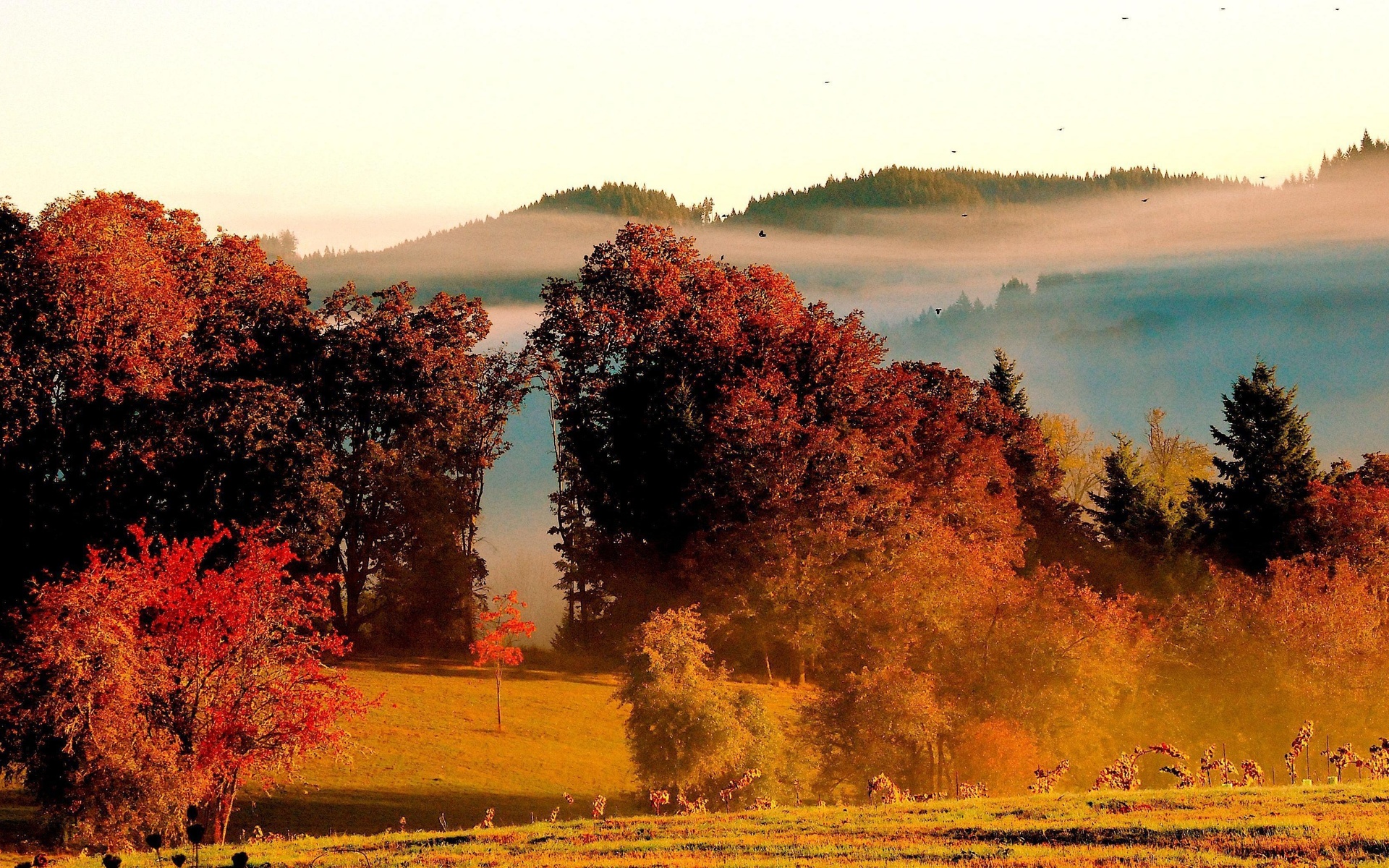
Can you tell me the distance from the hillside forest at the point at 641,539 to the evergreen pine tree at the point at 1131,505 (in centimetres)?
24

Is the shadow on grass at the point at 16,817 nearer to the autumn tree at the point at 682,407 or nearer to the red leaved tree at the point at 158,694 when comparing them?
the red leaved tree at the point at 158,694

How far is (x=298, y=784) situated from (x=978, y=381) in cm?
5974

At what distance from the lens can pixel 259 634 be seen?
38156 mm

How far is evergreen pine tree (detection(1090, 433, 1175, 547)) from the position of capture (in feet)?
283

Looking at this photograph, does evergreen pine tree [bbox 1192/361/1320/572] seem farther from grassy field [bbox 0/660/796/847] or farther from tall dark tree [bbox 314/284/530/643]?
tall dark tree [bbox 314/284/530/643]

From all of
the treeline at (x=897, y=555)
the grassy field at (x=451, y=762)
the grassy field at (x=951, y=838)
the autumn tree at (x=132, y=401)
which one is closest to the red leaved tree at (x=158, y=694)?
the grassy field at (x=451, y=762)

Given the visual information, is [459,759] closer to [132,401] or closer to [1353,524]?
[132,401]

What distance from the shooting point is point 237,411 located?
64.0 meters

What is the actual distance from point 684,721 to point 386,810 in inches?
424

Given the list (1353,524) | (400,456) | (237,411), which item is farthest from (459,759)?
(1353,524)

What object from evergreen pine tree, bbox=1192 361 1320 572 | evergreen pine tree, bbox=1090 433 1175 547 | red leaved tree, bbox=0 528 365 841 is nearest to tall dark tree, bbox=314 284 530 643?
red leaved tree, bbox=0 528 365 841

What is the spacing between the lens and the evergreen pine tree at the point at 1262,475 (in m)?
80.2

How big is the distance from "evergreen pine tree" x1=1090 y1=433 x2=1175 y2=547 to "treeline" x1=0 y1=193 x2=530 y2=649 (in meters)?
41.5

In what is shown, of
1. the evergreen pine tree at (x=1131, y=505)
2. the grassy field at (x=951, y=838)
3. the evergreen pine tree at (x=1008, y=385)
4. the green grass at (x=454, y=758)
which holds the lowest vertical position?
the green grass at (x=454, y=758)
